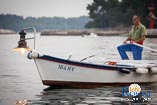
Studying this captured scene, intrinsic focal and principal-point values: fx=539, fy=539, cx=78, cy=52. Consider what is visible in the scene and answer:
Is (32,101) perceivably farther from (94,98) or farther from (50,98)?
(94,98)

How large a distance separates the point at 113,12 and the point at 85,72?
5821 inches

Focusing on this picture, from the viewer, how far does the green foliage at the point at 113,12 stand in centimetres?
13352

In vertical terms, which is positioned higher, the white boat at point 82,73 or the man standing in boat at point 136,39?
Answer: the man standing in boat at point 136,39

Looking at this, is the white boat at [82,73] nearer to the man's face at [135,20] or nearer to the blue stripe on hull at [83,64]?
the blue stripe on hull at [83,64]

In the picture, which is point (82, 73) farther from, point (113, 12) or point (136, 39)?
point (113, 12)

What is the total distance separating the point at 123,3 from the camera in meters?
142

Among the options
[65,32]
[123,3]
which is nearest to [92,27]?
[65,32]

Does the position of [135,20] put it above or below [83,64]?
above

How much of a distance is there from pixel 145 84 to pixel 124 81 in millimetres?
1092

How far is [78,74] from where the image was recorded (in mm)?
19078

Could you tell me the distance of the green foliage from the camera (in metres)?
134


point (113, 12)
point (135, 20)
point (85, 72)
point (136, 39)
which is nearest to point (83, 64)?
point (85, 72)

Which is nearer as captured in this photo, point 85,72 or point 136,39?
point 85,72

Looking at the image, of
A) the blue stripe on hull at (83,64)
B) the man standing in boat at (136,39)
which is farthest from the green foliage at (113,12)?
the blue stripe on hull at (83,64)
